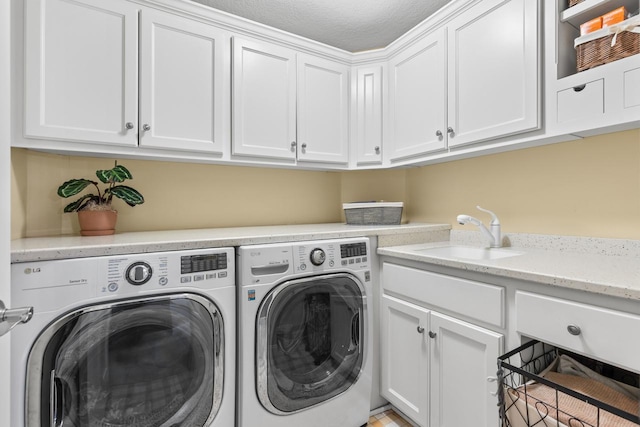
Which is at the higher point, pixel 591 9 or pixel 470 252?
pixel 591 9

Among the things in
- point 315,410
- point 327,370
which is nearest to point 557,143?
point 327,370

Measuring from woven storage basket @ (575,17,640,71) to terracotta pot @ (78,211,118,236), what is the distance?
Answer: 226 cm

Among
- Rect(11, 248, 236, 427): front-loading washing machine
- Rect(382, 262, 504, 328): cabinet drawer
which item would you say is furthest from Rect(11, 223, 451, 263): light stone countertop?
Rect(382, 262, 504, 328): cabinet drawer

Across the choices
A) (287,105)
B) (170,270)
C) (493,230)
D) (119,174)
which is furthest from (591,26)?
(119,174)

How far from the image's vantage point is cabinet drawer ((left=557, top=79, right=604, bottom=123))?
121 centimetres

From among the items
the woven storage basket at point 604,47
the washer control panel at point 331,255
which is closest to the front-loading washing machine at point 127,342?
the washer control panel at point 331,255

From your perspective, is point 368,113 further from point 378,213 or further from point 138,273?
point 138,273

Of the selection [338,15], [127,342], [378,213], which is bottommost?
[127,342]

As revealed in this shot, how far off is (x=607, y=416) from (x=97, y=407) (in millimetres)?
1704

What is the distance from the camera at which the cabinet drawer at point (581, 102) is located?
3.98 feet

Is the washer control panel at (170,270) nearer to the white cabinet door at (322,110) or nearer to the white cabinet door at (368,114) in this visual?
the white cabinet door at (322,110)

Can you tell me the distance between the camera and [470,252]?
191 centimetres

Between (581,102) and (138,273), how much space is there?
187cm

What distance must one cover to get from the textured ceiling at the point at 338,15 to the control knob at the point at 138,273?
158cm
